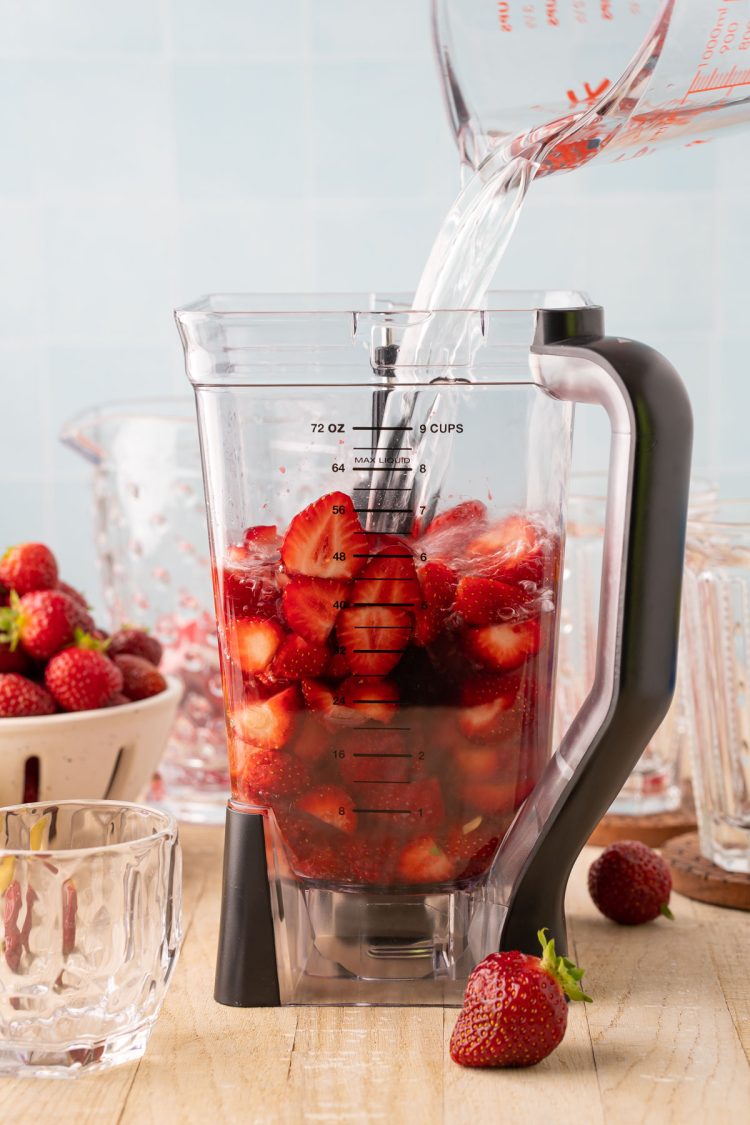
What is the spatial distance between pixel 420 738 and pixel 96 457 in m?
0.53

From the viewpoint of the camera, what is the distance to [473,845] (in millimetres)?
766

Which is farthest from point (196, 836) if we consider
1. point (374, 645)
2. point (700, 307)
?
point (700, 307)

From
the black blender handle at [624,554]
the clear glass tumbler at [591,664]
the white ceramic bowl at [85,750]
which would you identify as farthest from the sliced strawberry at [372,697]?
the clear glass tumbler at [591,664]

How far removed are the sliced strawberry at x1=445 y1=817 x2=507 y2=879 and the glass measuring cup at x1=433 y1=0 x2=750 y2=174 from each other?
1.25 feet

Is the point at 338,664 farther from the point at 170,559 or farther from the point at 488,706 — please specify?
the point at 170,559

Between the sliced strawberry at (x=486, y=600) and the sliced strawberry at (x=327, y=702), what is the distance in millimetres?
82

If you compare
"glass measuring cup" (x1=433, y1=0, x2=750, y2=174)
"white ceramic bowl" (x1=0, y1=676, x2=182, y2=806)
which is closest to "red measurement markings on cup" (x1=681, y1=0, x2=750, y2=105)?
"glass measuring cup" (x1=433, y1=0, x2=750, y2=174)

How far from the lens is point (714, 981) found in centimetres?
81

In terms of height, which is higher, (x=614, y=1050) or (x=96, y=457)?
(x=96, y=457)

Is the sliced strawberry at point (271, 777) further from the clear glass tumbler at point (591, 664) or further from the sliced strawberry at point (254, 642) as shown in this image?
the clear glass tumbler at point (591, 664)

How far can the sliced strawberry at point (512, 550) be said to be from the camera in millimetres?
748

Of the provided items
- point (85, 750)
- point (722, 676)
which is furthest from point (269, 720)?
point (722, 676)

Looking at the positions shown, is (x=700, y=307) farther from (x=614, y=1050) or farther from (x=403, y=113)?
(x=614, y=1050)

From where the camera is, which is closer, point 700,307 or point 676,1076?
point 676,1076
